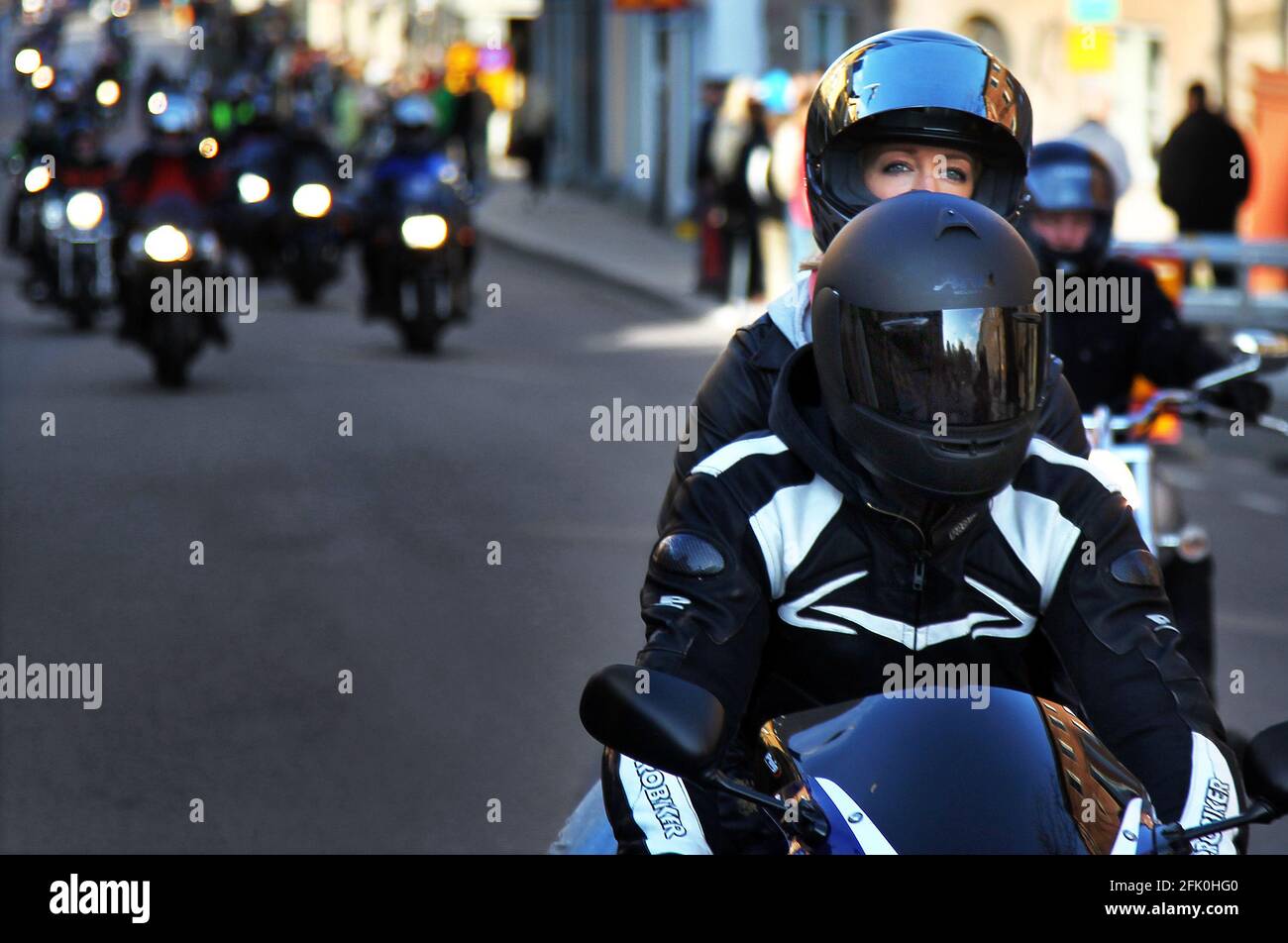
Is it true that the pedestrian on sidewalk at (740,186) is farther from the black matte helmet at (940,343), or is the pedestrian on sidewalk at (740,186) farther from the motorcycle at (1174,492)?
the black matte helmet at (940,343)

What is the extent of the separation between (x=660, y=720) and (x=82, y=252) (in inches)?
594

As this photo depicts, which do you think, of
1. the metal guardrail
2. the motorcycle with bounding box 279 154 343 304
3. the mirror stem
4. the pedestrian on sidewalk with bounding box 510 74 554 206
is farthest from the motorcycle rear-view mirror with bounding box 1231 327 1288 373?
the pedestrian on sidewalk with bounding box 510 74 554 206

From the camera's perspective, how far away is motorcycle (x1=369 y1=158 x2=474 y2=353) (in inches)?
607

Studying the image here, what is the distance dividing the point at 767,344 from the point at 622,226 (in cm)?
2605

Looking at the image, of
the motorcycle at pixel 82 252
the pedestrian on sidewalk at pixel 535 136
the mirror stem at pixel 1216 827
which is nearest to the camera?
the mirror stem at pixel 1216 827

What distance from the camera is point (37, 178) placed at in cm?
1847

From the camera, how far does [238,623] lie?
7566 millimetres

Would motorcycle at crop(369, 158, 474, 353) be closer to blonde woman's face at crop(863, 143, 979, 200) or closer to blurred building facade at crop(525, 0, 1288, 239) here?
blurred building facade at crop(525, 0, 1288, 239)

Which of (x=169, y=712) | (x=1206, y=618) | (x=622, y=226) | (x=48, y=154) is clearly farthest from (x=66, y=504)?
(x=622, y=226)

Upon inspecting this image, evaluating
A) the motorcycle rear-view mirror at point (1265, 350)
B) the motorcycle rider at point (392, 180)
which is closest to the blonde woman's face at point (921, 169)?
the motorcycle rear-view mirror at point (1265, 350)

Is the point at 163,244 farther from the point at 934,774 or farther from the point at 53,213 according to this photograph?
the point at 934,774

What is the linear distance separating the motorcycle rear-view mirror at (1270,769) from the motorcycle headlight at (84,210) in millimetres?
15027

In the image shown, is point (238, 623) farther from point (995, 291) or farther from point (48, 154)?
point (48, 154)

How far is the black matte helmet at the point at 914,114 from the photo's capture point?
3.62m
